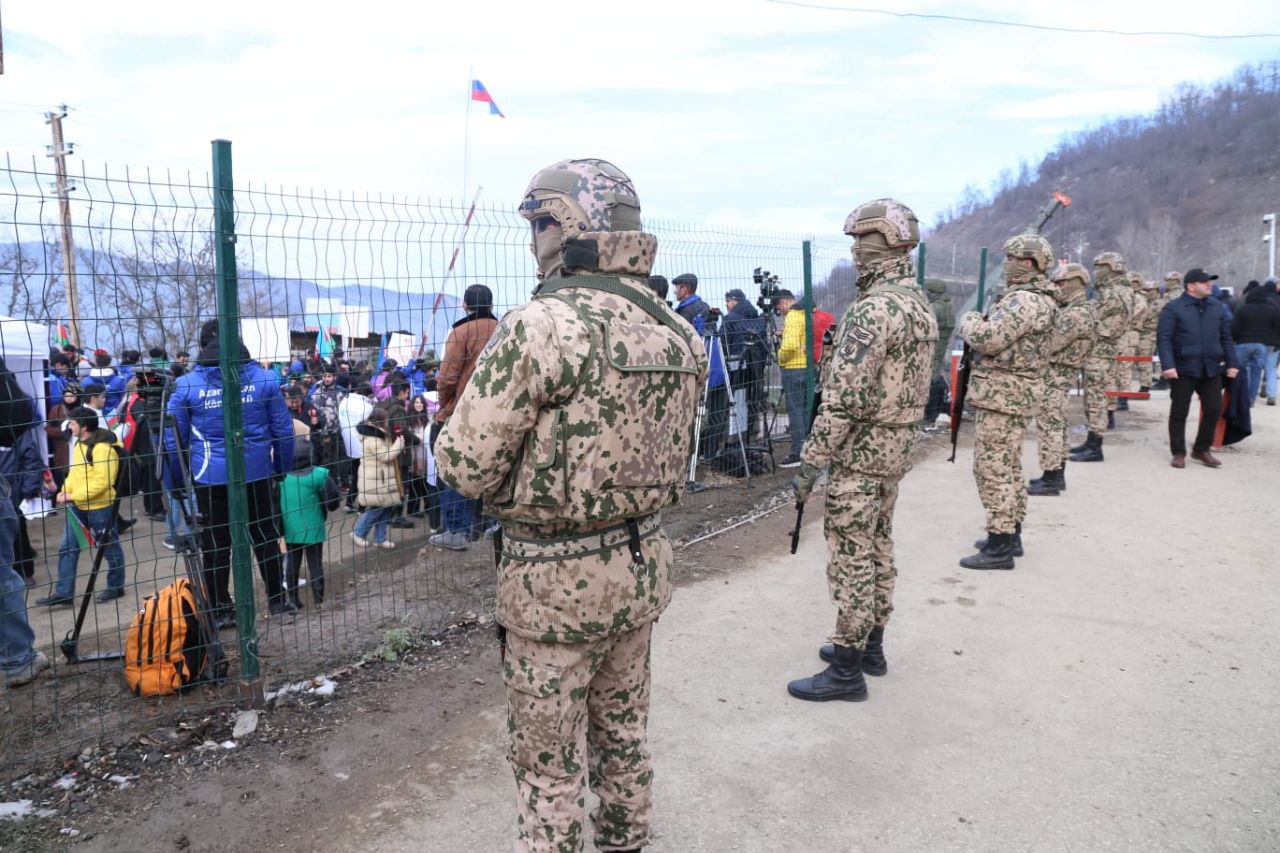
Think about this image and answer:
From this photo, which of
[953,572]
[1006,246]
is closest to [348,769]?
[953,572]

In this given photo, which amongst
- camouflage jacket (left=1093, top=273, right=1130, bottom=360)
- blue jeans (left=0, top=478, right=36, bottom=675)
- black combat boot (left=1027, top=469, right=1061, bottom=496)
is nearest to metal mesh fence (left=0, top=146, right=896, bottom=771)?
blue jeans (left=0, top=478, right=36, bottom=675)

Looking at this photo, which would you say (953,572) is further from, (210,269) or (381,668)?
(210,269)

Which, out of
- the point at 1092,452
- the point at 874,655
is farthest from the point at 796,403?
the point at 874,655

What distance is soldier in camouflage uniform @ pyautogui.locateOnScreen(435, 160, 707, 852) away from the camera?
2.04m

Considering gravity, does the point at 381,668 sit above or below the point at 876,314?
below

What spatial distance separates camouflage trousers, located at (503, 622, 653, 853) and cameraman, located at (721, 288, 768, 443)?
576 centimetres

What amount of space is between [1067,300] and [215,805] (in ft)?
24.4

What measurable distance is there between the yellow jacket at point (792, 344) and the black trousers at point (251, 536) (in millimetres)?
5321

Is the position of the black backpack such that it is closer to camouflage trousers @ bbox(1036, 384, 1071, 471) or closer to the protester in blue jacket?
the protester in blue jacket

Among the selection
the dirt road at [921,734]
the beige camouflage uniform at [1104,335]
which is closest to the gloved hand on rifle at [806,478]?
the dirt road at [921,734]

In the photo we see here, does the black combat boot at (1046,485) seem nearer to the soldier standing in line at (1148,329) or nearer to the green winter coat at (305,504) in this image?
the green winter coat at (305,504)

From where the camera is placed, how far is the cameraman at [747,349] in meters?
8.04

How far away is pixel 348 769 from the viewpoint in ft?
10.6

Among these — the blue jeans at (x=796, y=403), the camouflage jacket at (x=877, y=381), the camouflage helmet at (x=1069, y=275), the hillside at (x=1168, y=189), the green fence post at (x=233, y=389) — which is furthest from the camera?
the hillside at (x=1168, y=189)
